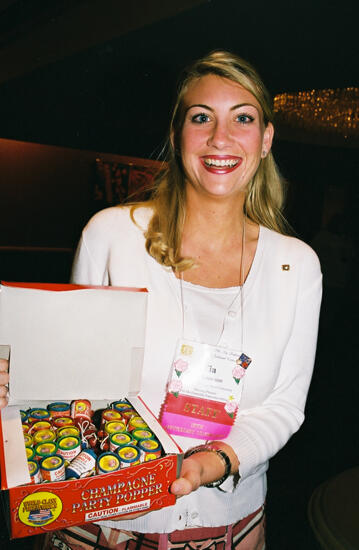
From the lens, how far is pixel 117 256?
1.30m

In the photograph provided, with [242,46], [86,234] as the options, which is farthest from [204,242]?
[242,46]

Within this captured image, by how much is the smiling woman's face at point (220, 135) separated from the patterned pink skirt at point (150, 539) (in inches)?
41.1

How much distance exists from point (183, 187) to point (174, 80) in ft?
9.84

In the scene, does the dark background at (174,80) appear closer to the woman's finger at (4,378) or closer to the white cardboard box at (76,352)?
the white cardboard box at (76,352)

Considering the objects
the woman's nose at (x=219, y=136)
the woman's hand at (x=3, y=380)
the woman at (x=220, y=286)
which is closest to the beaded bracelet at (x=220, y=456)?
the woman at (x=220, y=286)

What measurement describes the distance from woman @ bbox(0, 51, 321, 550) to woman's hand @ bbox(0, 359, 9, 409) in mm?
383

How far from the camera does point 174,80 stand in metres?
4.09

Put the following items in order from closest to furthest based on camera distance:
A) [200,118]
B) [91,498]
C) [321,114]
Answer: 1. [91,498]
2. [200,118]
3. [321,114]

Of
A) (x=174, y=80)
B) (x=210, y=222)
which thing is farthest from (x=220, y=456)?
(x=174, y=80)

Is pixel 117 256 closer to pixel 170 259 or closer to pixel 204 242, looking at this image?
pixel 170 259

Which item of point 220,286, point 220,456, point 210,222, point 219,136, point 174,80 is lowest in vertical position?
point 220,456

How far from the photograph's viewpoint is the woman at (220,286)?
117 centimetres

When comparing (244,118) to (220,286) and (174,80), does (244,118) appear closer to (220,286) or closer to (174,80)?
(220,286)

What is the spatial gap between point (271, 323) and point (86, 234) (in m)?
0.67
